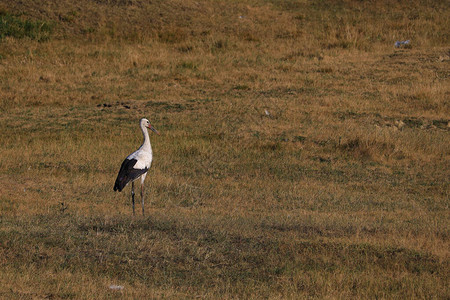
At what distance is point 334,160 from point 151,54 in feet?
32.5

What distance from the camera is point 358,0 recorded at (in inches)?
1149

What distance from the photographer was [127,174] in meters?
8.96

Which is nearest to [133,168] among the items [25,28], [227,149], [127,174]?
[127,174]

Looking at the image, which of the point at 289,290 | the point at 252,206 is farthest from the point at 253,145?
the point at 289,290

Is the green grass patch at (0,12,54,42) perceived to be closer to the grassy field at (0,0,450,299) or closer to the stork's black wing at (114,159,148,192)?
the grassy field at (0,0,450,299)

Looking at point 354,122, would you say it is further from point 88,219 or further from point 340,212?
point 88,219

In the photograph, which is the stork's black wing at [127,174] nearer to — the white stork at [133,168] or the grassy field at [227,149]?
the white stork at [133,168]

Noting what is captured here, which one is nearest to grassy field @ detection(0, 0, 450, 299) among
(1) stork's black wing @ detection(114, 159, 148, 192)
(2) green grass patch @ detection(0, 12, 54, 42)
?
(2) green grass patch @ detection(0, 12, 54, 42)

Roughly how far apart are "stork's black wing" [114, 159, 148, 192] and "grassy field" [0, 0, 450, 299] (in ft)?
1.42

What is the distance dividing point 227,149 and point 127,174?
4152 millimetres

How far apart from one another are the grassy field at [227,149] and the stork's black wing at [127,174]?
432 mm

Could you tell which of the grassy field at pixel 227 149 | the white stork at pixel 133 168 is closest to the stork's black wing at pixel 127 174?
the white stork at pixel 133 168

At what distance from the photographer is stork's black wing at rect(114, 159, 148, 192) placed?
8859 mm

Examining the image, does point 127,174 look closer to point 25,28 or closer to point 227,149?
point 227,149
